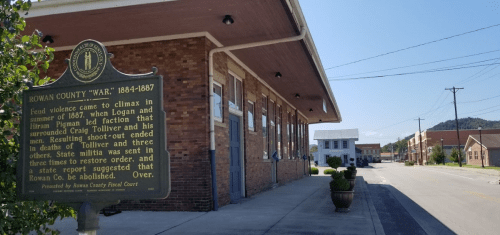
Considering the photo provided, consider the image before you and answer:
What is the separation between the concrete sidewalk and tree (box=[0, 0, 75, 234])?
398 centimetres

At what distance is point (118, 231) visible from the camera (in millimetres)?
8250

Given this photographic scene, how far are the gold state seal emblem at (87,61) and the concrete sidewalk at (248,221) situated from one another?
14.8 feet

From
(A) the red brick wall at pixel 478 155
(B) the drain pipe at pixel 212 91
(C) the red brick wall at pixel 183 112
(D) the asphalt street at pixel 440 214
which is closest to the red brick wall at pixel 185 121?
(C) the red brick wall at pixel 183 112

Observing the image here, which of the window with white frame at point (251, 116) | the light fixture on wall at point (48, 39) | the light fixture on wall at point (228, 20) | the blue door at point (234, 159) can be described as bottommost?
the blue door at point (234, 159)

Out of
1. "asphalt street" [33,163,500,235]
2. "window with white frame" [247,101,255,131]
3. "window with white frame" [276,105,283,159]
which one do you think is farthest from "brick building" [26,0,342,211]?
"window with white frame" [276,105,283,159]

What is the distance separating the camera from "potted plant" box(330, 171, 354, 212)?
10.9 m

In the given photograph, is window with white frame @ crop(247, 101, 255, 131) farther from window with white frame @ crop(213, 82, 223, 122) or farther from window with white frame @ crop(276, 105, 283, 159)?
window with white frame @ crop(276, 105, 283, 159)

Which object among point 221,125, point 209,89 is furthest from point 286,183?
point 209,89

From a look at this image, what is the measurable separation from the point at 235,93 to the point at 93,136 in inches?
416

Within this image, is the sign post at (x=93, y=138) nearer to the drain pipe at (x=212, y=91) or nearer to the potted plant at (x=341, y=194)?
the drain pipe at (x=212, y=91)

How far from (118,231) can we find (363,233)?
4805mm

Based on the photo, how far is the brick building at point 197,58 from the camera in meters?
9.10

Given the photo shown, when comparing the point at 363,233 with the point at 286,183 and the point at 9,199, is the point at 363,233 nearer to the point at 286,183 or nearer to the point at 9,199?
the point at 9,199

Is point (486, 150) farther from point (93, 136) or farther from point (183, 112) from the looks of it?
point (93, 136)
